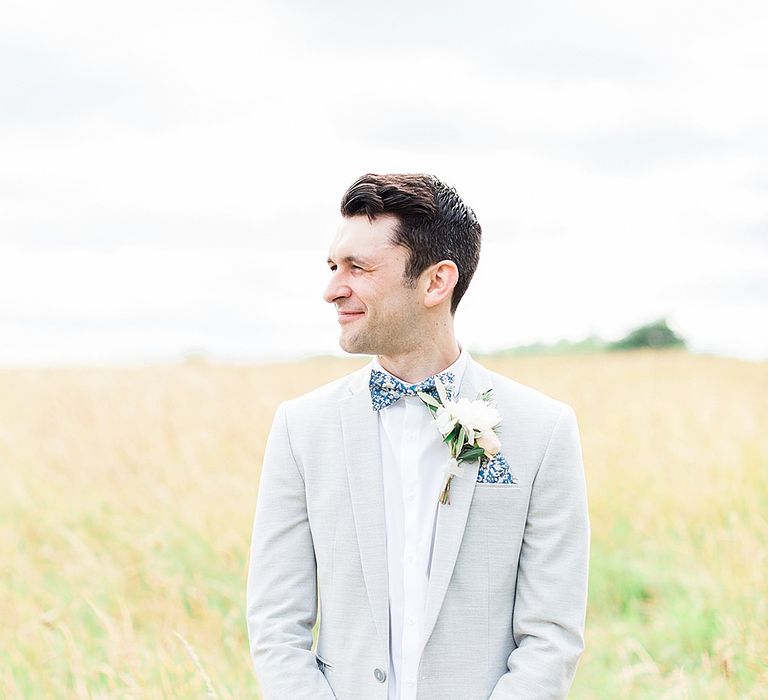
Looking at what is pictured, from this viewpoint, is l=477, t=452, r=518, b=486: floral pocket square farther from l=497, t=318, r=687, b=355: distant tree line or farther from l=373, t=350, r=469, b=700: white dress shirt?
l=497, t=318, r=687, b=355: distant tree line

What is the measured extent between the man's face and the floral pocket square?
353mm

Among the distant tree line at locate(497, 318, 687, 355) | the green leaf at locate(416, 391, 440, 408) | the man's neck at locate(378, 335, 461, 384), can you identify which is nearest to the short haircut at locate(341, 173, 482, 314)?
the man's neck at locate(378, 335, 461, 384)

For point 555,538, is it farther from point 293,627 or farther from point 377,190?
point 377,190

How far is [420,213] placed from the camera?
225 cm

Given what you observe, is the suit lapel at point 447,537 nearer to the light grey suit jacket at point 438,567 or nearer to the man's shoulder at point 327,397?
the light grey suit jacket at point 438,567

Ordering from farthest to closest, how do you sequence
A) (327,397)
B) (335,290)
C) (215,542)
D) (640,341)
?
(640,341) < (215,542) < (327,397) < (335,290)

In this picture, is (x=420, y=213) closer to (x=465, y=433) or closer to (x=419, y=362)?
(x=419, y=362)

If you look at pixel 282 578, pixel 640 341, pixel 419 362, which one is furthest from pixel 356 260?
pixel 640 341

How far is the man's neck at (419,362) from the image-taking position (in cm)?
232

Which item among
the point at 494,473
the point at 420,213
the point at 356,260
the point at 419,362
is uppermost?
the point at 420,213

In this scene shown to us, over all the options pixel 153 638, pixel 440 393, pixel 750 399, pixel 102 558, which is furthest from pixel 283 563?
pixel 750 399

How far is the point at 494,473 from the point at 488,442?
0.11m

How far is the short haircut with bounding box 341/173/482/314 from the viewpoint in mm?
2240

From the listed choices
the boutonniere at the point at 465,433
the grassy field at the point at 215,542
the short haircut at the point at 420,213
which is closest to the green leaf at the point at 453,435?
the boutonniere at the point at 465,433
